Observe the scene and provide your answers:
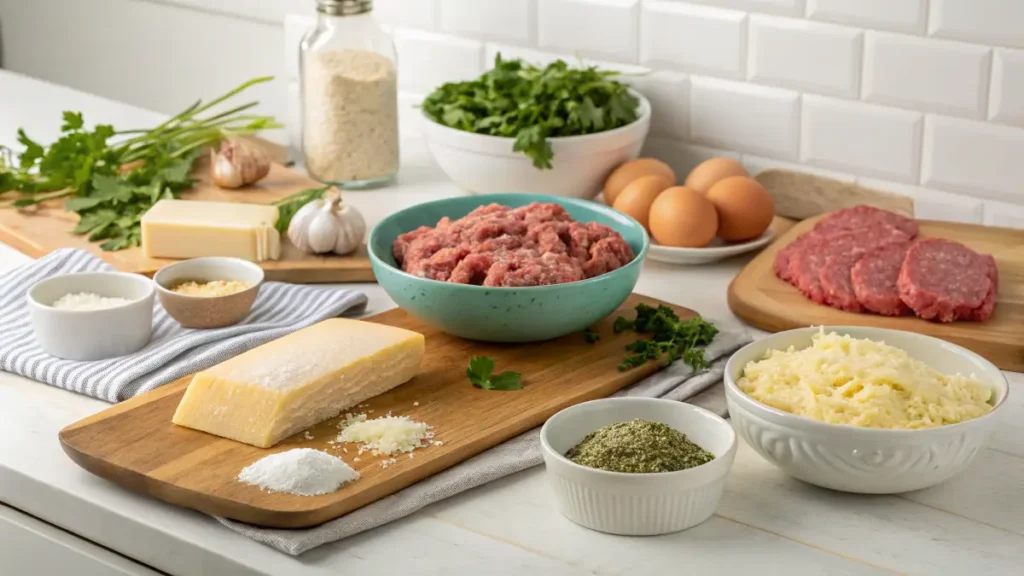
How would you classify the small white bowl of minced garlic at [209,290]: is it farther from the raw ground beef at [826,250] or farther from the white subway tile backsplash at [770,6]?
the white subway tile backsplash at [770,6]

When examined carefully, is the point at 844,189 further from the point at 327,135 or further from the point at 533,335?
the point at 327,135

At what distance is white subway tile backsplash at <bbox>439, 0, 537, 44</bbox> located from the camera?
→ 224 cm

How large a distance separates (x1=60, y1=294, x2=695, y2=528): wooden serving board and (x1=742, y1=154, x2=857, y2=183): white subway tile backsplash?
0.57m

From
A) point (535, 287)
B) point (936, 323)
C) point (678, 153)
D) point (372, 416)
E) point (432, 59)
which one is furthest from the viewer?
point (432, 59)

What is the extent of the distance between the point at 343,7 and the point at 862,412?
1231mm

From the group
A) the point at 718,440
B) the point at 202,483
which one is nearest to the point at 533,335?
the point at 718,440

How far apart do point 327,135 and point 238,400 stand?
898 mm

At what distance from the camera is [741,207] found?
72.2 inches

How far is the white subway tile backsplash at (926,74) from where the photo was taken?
1.80 metres

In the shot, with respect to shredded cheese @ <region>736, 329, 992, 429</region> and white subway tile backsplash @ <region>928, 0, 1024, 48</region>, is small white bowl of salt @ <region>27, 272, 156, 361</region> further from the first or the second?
white subway tile backsplash @ <region>928, 0, 1024, 48</region>

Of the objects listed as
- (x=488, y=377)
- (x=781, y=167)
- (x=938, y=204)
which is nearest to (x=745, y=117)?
(x=781, y=167)

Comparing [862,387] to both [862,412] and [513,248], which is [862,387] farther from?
[513,248]

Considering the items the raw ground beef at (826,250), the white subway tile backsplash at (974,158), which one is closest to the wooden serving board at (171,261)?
the raw ground beef at (826,250)

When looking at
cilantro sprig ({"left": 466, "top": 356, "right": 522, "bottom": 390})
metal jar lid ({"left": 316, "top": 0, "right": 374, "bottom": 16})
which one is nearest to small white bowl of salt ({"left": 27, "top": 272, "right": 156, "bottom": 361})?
cilantro sprig ({"left": 466, "top": 356, "right": 522, "bottom": 390})
